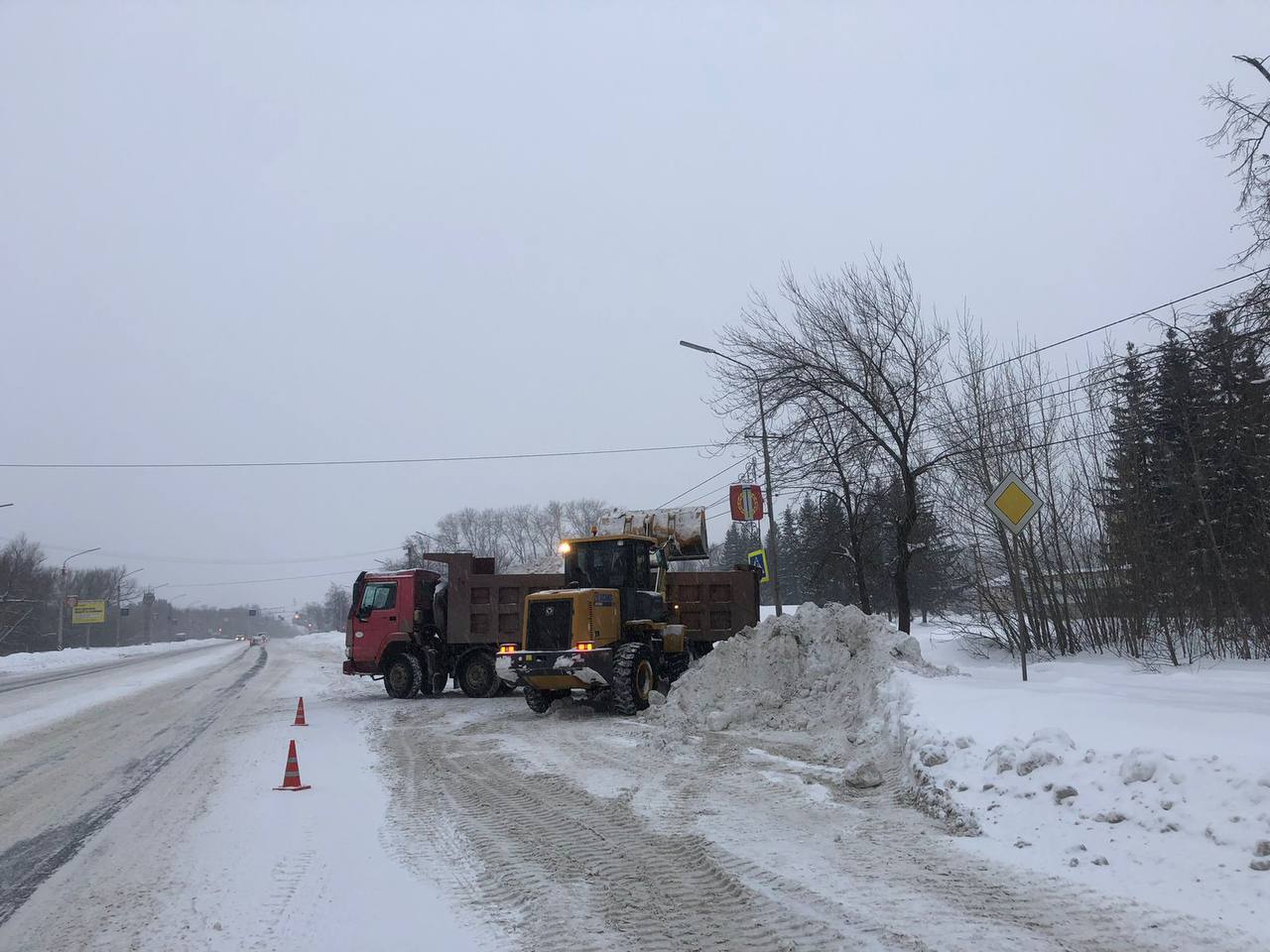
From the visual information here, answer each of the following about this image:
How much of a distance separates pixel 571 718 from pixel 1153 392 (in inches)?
518

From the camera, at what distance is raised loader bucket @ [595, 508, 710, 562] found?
17625 millimetres

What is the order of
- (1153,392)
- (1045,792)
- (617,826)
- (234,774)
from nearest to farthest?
(1045,792)
(617,826)
(234,774)
(1153,392)

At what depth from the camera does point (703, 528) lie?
1788cm

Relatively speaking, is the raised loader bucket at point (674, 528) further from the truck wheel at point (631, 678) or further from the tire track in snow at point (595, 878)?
the tire track in snow at point (595, 878)

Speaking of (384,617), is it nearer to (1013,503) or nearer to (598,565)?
(598,565)

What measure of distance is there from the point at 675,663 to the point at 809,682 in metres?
4.15

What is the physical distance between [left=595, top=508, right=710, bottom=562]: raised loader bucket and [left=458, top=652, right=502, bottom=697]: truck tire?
13.6ft

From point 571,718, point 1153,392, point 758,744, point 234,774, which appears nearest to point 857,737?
point 758,744

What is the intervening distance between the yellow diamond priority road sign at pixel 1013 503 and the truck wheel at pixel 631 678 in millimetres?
6431

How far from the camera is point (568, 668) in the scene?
13.9 meters

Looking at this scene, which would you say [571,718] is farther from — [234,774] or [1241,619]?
[1241,619]

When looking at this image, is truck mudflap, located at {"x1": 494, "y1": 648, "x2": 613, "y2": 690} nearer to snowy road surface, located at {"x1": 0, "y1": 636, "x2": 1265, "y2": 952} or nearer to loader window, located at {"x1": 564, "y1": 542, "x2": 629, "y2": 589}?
loader window, located at {"x1": 564, "y1": 542, "x2": 629, "y2": 589}

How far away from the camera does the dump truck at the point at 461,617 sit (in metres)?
18.1

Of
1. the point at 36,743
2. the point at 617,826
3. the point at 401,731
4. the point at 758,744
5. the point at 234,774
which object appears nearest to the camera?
the point at 617,826
